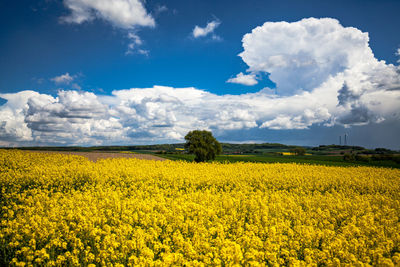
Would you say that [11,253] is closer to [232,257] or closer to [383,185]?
[232,257]

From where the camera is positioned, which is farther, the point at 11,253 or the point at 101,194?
the point at 101,194

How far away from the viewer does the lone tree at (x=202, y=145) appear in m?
31.9

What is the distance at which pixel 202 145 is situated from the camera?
32156mm

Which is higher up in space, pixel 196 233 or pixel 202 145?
pixel 202 145

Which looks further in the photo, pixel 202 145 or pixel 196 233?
pixel 202 145

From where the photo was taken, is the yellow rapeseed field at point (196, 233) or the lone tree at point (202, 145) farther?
the lone tree at point (202, 145)

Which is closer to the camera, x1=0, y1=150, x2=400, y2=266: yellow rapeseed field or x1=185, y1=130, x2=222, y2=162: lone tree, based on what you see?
x1=0, y1=150, x2=400, y2=266: yellow rapeseed field

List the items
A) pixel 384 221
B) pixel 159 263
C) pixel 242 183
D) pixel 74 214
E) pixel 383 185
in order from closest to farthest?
pixel 159 263 → pixel 74 214 → pixel 384 221 → pixel 242 183 → pixel 383 185

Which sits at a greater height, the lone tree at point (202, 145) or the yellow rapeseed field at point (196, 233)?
the lone tree at point (202, 145)

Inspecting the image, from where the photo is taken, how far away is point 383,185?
15102mm

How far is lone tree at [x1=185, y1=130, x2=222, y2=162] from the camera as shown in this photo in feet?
105

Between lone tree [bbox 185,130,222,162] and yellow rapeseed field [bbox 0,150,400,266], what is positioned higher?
lone tree [bbox 185,130,222,162]

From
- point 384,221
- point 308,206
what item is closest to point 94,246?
point 308,206

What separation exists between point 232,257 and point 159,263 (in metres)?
1.51
